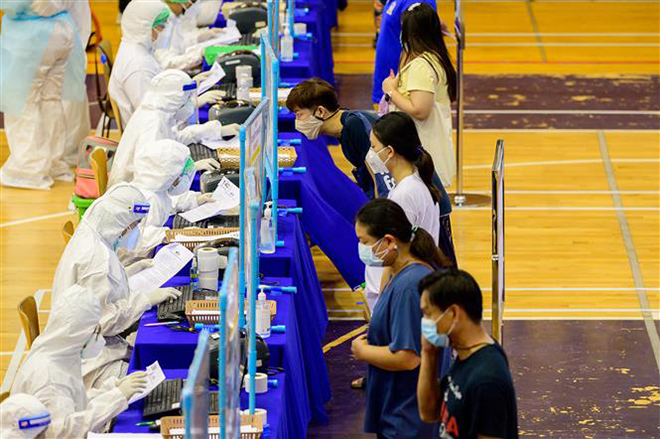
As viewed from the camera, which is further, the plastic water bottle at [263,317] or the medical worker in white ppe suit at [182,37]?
the medical worker in white ppe suit at [182,37]

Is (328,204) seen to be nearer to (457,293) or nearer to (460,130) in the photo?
(460,130)

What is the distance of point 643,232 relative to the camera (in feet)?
32.8

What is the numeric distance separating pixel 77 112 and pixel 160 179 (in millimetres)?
4513

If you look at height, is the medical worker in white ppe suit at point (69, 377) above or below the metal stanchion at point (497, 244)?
below

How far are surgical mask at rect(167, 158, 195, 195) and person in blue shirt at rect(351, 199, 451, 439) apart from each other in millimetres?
2783

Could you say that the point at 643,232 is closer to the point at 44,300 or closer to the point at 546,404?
the point at 546,404

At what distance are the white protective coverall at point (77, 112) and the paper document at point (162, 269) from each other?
5.09m

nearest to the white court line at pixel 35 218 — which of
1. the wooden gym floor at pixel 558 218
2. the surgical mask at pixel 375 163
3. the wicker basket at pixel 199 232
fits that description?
the wooden gym floor at pixel 558 218

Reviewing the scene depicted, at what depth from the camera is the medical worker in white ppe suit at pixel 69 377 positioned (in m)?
5.00

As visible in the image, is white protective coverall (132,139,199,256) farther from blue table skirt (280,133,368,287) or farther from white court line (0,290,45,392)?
white court line (0,290,45,392)

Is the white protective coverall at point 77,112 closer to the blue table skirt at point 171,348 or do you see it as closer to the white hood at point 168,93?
the white hood at point 168,93

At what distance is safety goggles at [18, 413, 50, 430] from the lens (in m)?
4.70

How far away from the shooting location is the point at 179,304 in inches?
243

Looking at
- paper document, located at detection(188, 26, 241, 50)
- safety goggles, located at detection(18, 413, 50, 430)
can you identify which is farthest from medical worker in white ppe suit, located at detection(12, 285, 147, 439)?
paper document, located at detection(188, 26, 241, 50)
